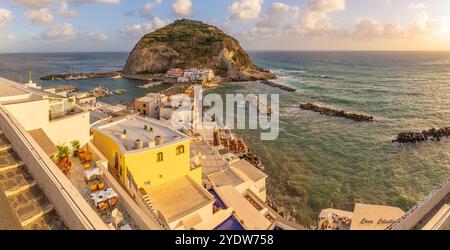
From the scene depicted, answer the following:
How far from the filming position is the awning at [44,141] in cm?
917

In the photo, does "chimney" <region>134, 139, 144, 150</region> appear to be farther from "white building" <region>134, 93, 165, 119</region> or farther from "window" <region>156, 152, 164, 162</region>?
"white building" <region>134, 93, 165, 119</region>

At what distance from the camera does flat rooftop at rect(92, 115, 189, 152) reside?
12.9m

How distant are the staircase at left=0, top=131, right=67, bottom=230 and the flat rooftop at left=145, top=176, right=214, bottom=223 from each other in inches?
256

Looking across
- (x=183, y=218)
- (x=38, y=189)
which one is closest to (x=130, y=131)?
(x=183, y=218)

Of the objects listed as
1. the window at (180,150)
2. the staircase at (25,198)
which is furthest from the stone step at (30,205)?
the window at (180,150)

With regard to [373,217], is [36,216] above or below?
above

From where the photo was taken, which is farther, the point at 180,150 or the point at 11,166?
the point at 180,150

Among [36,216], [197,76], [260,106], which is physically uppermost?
[197,76]

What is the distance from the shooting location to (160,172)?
12.5m

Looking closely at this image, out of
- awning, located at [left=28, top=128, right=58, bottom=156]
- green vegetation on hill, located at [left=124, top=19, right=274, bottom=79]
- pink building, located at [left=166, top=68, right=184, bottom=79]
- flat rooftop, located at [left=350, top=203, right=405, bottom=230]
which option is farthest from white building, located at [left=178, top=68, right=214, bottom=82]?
awning, located at [left=28, top=128, right=58, bottom=156]

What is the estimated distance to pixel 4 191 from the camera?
414cm

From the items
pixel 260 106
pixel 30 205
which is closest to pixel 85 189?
pixel 30 205

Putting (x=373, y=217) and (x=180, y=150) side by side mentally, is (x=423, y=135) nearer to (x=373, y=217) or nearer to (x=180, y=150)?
(x=373, y=217)

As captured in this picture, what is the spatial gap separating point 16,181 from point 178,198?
7.90m
